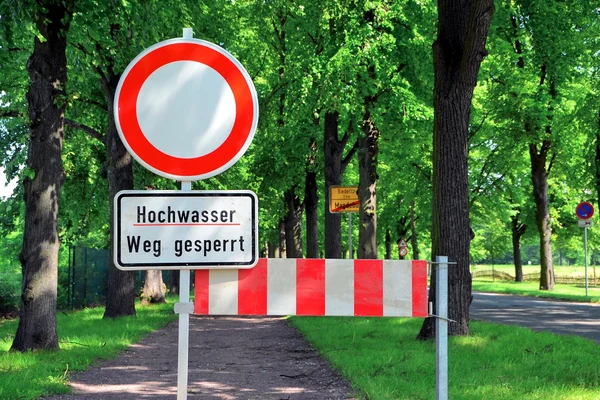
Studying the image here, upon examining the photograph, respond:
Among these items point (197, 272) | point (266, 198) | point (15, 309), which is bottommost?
point (15, 309)

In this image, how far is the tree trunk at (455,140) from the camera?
11719 mm

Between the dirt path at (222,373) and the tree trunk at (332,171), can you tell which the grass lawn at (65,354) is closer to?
the dirt path at (222,373)

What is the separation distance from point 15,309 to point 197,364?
14.2m

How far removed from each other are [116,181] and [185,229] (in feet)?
52.2

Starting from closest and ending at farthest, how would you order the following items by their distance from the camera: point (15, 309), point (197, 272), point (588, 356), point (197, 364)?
point (197, 272)
point (588, 356)
point (197, 364)
point (15, 309)

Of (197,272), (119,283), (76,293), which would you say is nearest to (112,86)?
(119,283)

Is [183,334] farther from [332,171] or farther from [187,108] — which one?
[332,171]

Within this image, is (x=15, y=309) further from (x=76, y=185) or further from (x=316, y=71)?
(x=316, y=71)

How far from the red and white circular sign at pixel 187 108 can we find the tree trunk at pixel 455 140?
8.16 m

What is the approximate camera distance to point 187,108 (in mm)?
3957

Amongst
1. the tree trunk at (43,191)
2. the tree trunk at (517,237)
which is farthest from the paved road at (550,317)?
the tree trunk at (517,237)

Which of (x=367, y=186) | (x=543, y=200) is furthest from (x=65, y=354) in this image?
(x=543, y=200)

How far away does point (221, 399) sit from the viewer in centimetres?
814

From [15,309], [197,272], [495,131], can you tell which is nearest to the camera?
[197,272]
